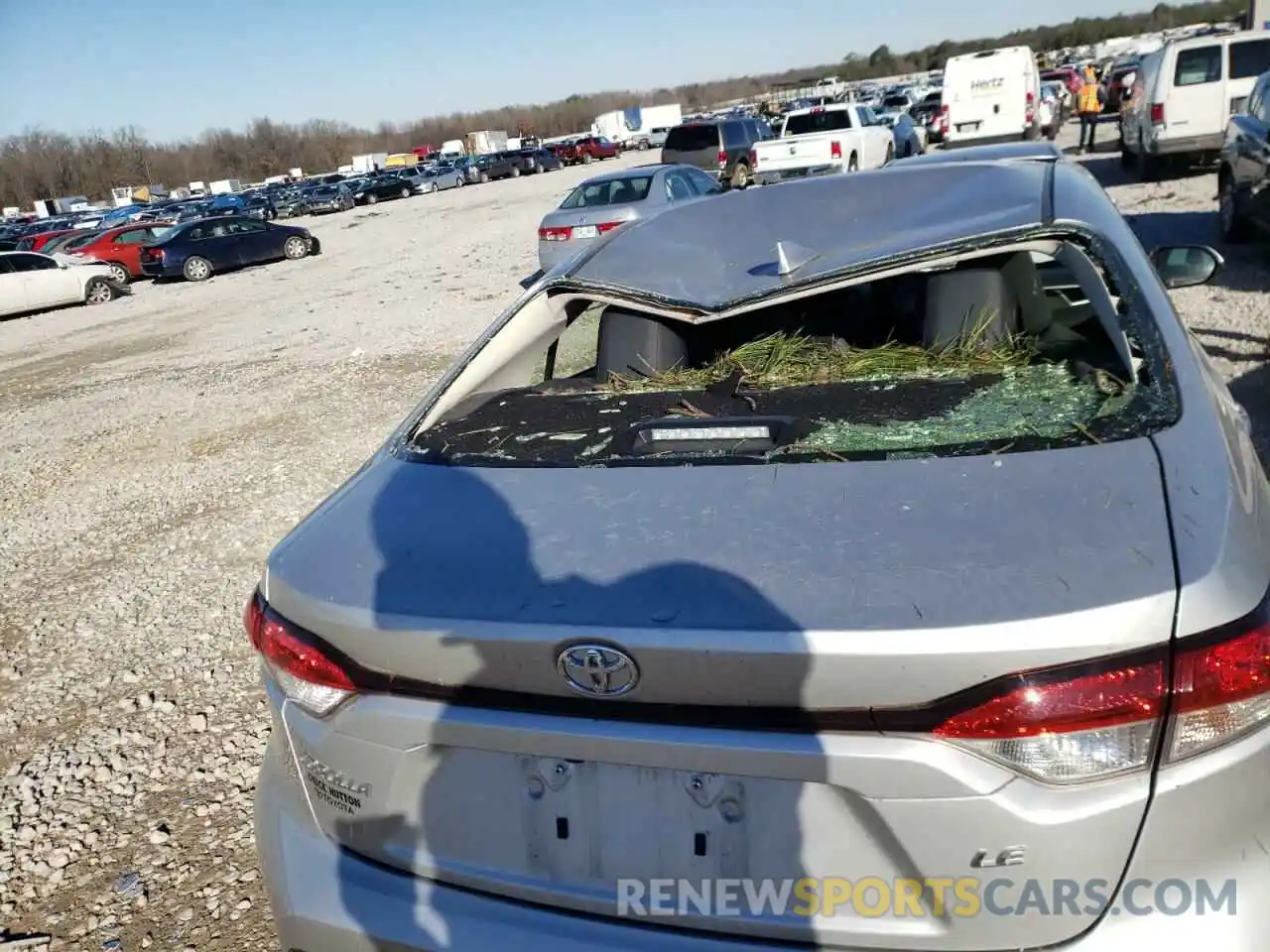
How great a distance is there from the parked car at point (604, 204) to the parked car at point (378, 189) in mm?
33327

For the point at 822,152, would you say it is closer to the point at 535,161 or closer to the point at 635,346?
the point at 635,346

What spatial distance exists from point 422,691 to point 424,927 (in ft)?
1.35

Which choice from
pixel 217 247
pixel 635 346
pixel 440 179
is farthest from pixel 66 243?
pixel 635 346

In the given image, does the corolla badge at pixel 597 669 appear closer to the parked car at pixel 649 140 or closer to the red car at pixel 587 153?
the red car at pixel 587 153

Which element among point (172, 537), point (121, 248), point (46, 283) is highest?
point (121, 248)

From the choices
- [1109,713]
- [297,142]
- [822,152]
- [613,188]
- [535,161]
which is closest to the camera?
[1109,713]

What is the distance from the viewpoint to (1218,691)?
126cm

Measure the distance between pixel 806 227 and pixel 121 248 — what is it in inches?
934

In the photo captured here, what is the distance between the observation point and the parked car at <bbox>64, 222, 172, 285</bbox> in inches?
872

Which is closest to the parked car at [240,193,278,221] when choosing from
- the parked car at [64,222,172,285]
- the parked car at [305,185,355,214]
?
the parked car at [305,185,355,214]

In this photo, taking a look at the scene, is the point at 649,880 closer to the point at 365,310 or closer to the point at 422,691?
the point at 422,691

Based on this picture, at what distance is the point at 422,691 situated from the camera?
153cm

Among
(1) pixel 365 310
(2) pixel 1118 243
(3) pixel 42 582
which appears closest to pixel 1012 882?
(2) pixel 1118 243

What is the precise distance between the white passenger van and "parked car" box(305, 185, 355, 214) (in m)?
35.1
